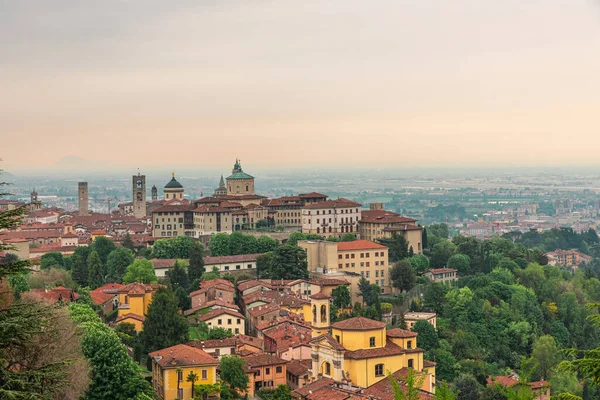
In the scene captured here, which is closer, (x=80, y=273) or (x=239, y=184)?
(x=80, y=273)

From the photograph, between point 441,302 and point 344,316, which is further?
point 441,302

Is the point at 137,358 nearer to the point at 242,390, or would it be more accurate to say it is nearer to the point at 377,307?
the point at 242,390

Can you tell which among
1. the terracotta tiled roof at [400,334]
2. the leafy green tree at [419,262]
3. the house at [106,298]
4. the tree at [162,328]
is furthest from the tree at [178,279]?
the terracotta tiled roof at [400,334]

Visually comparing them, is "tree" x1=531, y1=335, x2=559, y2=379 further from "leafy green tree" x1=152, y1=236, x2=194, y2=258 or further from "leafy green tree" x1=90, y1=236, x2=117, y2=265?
"leafy green tree" x1=90, y1=236, x2=117, y2=265

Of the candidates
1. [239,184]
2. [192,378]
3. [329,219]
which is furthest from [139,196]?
[192,378]

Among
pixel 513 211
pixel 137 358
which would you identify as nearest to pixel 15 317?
pixel 137 358

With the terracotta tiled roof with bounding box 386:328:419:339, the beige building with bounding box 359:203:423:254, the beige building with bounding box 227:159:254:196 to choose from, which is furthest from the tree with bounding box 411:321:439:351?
the beige building with bounding box 227:159:254:196

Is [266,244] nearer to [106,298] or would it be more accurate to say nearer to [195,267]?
[195,267]
